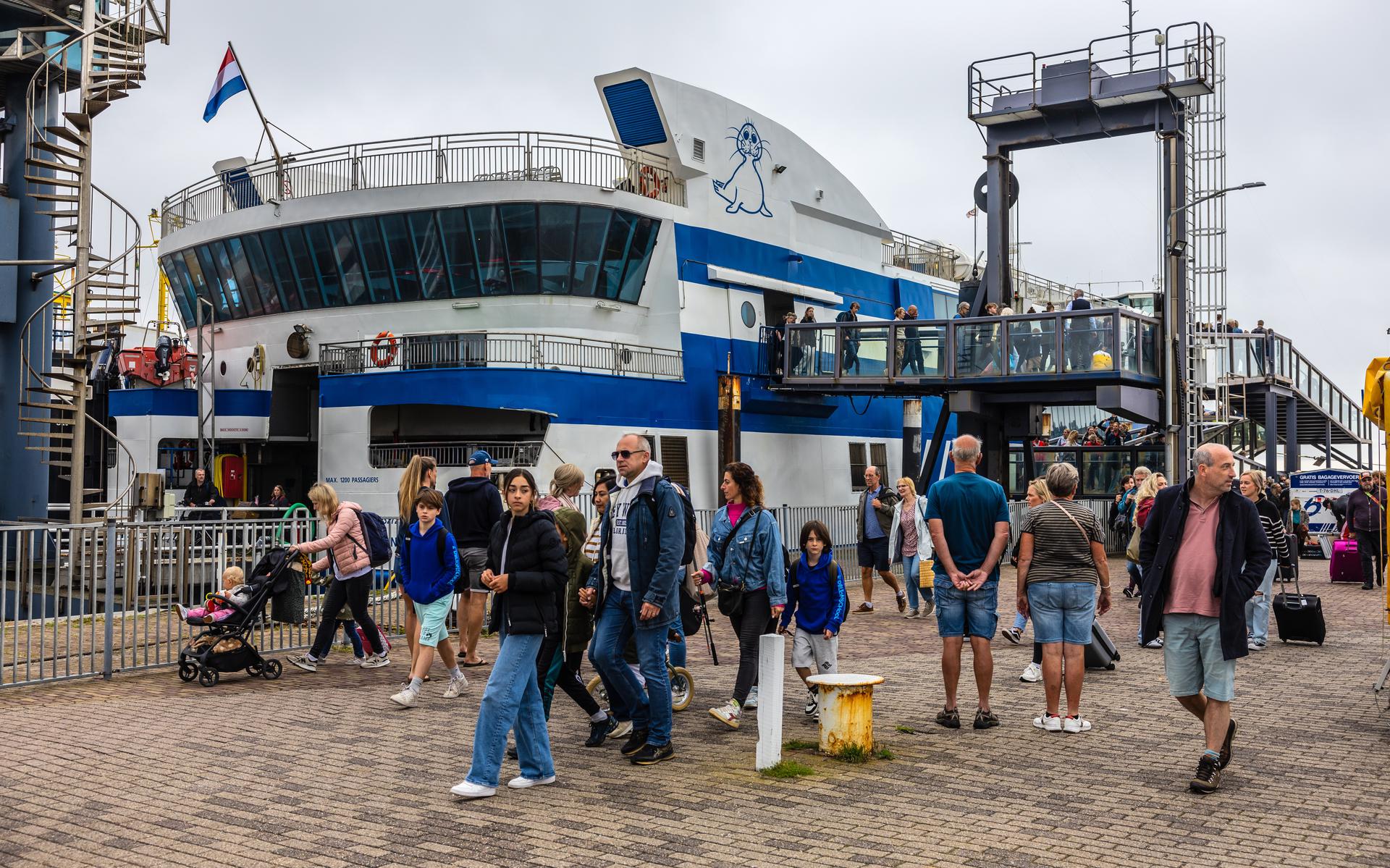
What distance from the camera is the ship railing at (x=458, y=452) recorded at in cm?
2314

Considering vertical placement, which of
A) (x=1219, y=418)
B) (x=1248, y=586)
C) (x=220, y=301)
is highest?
(x=220, y=301)

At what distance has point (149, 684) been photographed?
37.3 feet

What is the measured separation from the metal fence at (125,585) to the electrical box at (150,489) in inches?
398

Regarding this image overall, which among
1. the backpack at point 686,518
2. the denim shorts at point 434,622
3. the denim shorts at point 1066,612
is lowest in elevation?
the denim shorts at point 434,622

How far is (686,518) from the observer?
8156 millimetres

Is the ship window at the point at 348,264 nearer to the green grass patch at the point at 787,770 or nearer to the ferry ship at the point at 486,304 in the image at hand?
the ferry ship at the point at 486,304

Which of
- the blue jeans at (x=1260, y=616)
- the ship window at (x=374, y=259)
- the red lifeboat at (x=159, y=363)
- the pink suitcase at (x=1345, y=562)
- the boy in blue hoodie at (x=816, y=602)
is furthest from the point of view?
the red lifeboat at (x=159, y=363)

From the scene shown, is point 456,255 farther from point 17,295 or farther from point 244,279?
point 17,295

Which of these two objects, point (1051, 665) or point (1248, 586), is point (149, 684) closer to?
point (1051, 665)

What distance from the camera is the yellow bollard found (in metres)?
8.02

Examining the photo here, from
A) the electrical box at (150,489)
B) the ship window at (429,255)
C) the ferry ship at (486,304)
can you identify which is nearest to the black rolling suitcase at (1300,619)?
the ferry ship at (486,304)

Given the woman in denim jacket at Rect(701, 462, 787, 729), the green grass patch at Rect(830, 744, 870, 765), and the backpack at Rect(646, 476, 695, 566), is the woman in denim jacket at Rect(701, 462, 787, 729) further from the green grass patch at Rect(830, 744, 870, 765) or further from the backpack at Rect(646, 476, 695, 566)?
the green grass patch at Rect(830, 744, 870, 765)

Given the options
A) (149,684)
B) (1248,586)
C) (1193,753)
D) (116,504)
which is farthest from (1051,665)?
(116,504)

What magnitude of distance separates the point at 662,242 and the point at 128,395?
461 inches
